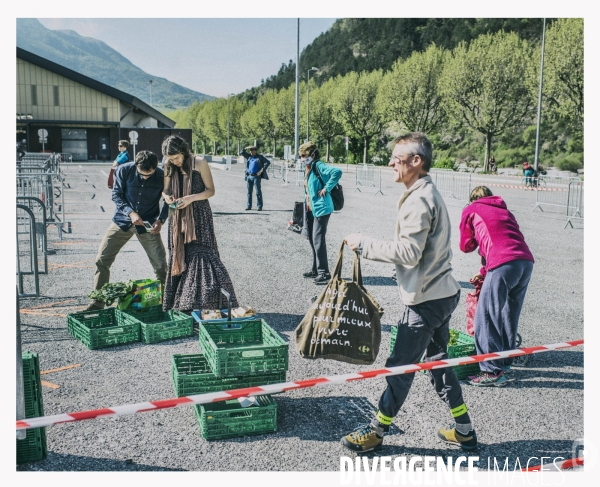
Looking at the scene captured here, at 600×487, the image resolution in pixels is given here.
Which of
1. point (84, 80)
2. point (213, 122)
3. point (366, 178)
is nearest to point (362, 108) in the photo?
point (84, 80)

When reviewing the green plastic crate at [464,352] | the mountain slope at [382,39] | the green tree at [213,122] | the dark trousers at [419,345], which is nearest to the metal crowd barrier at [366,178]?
the green plastic crate at [464,352]

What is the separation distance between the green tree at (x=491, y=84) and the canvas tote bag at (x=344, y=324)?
40266mm

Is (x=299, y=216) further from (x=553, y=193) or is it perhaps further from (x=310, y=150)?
(x=553, y=193)

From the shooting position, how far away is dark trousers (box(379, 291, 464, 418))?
3805 millimetres

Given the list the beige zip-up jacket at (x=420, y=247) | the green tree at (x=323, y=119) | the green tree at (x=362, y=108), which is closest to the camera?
the beige zip-up jacket at (x=420, y=247)

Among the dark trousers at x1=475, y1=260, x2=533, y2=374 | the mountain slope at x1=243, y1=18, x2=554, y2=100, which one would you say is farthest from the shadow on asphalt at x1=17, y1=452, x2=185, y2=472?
the mountain slope at x1=243, y1=18, x2=554, y2=100

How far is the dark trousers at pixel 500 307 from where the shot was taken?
505cm

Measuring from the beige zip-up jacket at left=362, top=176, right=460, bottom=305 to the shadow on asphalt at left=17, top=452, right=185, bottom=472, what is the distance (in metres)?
1.73

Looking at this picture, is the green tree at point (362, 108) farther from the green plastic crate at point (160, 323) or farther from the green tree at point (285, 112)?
the green plastic crate at point (160, 323)

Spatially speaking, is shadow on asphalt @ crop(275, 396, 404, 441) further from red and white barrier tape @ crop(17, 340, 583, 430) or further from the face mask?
the face mask

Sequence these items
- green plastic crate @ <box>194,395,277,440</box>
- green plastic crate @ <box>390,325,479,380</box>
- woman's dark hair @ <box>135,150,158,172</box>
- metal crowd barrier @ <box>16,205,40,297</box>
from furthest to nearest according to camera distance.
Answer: metal crowd barrier @ <box>16,205,40,297</box>, woman's dark hair @ <box>135,150,158,172</box>, green plastic crate @ <box>390,325,479,380</box>, green plastic crate @ <box>194,395,277,440</box>

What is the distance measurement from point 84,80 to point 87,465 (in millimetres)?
45554

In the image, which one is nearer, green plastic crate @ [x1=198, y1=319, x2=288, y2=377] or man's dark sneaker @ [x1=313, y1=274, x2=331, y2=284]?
green plastic crate @ [x1=198, y1=319, x2=288, y2=377]

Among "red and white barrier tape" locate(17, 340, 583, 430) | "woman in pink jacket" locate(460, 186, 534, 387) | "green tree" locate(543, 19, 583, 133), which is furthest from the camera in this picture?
"green tree" locate(543, 19, 583, 133)
